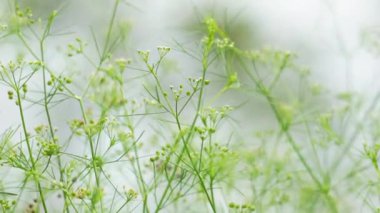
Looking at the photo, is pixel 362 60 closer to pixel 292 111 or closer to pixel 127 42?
pixel 292 111

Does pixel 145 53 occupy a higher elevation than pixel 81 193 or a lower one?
higher

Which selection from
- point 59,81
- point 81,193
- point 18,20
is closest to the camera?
point 81,193

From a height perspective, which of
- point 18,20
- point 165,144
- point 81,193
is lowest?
point 81,193

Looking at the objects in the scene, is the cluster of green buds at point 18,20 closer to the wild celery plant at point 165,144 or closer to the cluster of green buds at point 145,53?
the wild celery plant at point 165,144

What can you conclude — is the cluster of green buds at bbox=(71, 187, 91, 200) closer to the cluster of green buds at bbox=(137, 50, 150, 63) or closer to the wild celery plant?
the wild celery plant

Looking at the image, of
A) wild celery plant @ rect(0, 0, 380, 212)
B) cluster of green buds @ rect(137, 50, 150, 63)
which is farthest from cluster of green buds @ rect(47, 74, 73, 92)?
cluster of green buds @ rect(137, 50, 150, 63)

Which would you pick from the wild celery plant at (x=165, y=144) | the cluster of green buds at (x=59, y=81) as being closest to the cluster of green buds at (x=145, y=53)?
the wild celery plant at (x=165, y=144)

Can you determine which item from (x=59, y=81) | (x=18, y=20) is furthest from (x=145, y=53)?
(x=18, y=20)

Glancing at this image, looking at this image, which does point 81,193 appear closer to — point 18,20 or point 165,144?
Result: point 165,144

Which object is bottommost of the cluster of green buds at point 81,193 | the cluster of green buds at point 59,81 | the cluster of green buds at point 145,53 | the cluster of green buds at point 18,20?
the cluster of green buds at point 81,193
